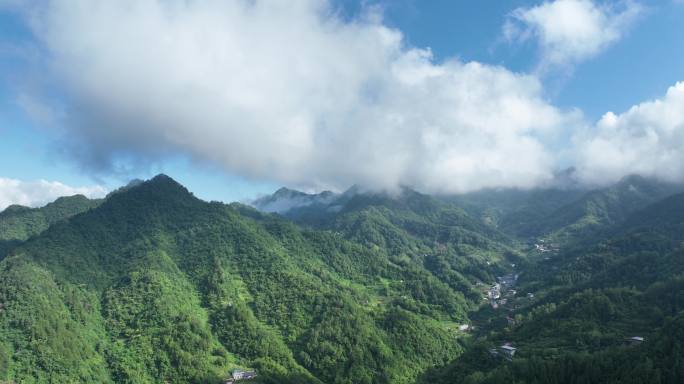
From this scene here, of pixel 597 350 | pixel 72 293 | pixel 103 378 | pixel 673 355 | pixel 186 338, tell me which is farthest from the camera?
pixel 72 293

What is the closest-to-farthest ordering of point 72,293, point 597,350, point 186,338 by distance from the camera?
point 597,350, point 186,338, point 72,293

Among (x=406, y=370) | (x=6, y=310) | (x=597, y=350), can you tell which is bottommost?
(x=406, y=370)

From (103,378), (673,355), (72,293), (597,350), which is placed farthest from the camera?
(72,293)

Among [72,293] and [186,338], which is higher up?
[72,293]

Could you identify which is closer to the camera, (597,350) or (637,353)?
(637,353)

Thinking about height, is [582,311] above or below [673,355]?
above

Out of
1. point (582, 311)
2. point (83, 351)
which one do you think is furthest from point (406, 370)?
point (83, 351)

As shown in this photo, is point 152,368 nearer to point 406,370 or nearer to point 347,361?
point 347,361

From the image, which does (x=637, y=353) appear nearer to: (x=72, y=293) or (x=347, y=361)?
(x=347, y=361)

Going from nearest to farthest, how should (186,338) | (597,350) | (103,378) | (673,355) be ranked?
(673,355)
(597,350)
(103,378)
(186,338)

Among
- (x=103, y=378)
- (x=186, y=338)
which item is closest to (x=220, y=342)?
(x=186, y=338)
